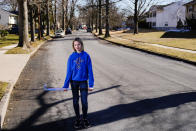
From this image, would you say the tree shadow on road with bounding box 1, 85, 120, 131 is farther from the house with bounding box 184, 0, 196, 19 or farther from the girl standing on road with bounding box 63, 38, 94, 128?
the house with bounding box 184, 0, 196, 19

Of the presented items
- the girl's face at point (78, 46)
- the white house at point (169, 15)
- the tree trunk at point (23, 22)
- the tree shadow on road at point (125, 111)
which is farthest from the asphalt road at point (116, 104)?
the white house at point (169, 15)

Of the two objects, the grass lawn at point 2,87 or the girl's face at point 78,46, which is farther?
the grass lawn at point 2,87

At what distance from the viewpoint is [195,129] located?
15.3ft

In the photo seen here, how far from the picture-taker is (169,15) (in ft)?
217

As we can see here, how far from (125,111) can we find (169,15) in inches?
2546

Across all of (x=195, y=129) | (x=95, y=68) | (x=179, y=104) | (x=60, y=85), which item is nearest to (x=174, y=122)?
(x=195, y=129)

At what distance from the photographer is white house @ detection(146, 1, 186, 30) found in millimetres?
62188

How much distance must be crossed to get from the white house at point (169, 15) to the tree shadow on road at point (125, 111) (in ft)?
184

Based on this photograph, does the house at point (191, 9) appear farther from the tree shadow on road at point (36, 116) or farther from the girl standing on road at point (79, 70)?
the girl standing on road at point (79, 70)

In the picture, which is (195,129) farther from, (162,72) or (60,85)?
(162,72)

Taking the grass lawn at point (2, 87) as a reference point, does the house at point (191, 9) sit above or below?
above

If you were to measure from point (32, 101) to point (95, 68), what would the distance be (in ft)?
18.5

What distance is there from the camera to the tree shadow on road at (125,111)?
4969 mm

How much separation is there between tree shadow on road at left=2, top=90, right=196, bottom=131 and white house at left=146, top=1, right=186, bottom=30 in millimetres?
55932
